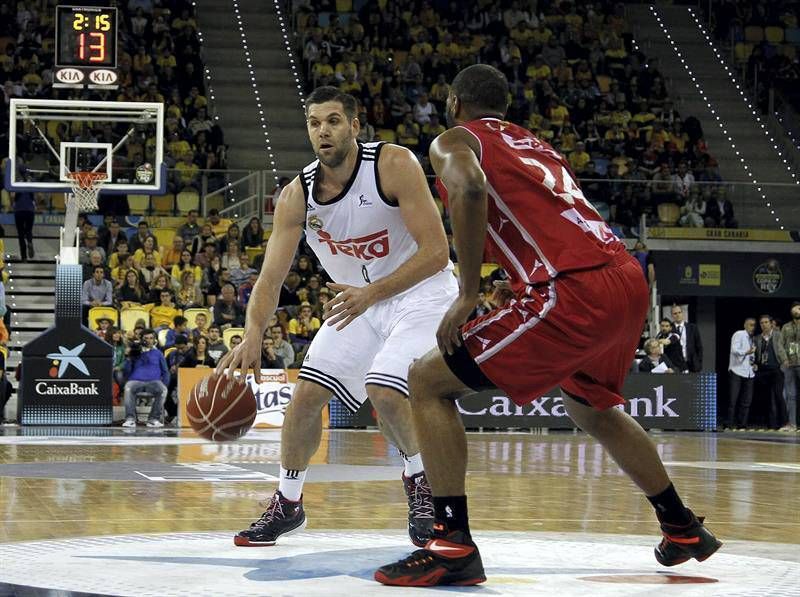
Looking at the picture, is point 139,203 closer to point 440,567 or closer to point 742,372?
point 742,372

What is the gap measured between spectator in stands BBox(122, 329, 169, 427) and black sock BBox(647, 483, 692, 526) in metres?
12.5

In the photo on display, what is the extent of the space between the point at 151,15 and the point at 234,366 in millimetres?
21428

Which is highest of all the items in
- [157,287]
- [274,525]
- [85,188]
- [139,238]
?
[85,188]

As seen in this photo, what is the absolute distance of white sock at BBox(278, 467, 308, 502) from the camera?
5988 millimetres

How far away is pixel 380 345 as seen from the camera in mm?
6176

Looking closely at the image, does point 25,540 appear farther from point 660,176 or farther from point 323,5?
point 323,5

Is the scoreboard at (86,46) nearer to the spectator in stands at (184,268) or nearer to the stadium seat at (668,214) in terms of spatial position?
the spectator in stands at (184,268)

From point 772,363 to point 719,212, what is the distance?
332 centimetres

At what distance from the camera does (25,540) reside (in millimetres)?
5895

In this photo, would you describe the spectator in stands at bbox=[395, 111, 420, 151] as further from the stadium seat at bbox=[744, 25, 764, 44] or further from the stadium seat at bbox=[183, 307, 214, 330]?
the stadium seat at bbox=[744, 25, 764, 44]

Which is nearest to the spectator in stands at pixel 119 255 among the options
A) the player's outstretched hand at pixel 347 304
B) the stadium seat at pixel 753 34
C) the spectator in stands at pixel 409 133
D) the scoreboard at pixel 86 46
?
the scoreboard at pixel 86 46

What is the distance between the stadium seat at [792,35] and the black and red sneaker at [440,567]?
27.3 meters

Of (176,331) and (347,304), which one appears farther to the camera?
(176,331)

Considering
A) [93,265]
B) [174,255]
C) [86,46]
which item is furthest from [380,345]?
[174,255]
